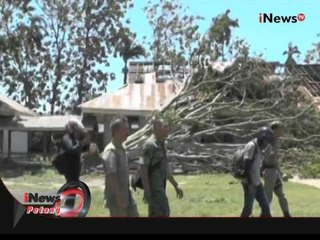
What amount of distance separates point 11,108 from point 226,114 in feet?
5.39

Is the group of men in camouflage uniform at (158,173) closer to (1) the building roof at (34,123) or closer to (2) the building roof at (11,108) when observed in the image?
(1) the building roof at (34,123)

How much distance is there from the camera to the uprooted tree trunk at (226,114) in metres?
3.34

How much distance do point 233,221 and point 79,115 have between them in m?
1.03

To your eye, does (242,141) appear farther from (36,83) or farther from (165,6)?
(36,83)

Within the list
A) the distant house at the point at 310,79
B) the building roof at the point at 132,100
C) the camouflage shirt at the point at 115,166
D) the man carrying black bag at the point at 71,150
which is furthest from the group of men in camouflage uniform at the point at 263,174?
the man carrying black bag at the point at 71,150

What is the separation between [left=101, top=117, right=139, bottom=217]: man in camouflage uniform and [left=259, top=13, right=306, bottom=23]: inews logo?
3.07 feet

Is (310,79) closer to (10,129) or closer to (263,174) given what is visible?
(263,174)

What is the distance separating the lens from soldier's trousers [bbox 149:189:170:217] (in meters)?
3.08

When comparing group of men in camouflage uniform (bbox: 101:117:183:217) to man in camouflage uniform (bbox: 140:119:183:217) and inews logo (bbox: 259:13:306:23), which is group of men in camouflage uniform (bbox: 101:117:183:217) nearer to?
man in camouflage uniform (bbox: 140:119:183:217)

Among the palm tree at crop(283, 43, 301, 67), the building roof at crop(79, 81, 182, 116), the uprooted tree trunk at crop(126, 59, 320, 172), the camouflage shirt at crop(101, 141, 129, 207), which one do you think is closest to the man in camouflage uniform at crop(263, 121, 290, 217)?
the uprooted tree trunk at crop(126, 59, 320, 172)

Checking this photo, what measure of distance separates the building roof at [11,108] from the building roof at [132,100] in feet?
0.94

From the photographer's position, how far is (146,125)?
318 cm

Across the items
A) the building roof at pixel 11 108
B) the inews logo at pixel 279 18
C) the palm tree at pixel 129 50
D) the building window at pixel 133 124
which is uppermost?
the inews logo at pixel 279 18

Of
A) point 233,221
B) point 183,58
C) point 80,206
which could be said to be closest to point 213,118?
point 183,58
